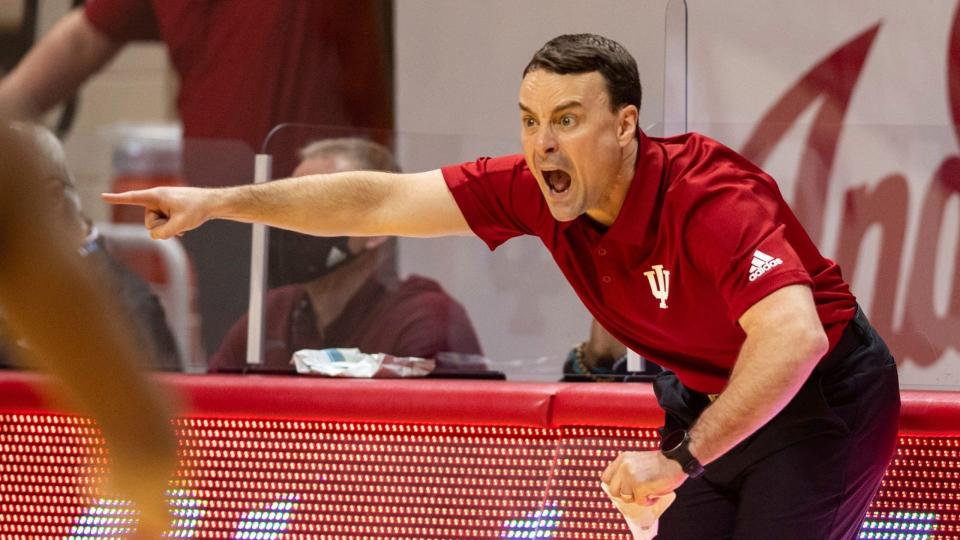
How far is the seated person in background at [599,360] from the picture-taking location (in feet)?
14.9

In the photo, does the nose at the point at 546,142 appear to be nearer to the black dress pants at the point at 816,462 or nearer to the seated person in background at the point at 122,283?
the black dress pants at the point at 816,462

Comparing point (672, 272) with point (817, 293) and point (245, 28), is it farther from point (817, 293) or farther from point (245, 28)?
point (245, 28)

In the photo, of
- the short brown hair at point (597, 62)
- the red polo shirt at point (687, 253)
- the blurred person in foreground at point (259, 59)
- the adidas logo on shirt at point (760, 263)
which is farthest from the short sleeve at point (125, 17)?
the adidas logo on shirt at point (760, 263)

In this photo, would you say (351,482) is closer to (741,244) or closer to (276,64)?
(741,244)

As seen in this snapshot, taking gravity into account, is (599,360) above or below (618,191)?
below

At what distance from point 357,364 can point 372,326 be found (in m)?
0.26

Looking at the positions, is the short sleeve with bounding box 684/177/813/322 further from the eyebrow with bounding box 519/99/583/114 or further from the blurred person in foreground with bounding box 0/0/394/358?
the blurred person in foreground with bounding box 0/0/394/358

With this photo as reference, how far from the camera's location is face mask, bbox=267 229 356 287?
190 inches

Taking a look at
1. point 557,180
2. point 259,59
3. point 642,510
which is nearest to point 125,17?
point 259,59

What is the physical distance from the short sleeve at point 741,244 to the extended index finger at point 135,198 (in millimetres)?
1352

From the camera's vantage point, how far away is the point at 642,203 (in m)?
3.36

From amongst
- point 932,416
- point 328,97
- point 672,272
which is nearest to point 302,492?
point 672,272

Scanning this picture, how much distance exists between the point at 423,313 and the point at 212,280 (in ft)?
2.46

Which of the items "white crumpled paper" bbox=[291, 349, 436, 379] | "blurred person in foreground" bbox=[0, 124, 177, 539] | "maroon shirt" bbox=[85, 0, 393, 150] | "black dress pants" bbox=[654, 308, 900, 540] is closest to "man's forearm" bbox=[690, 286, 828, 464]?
"black dress pants" bbox=[654, 308, 900, 540]
